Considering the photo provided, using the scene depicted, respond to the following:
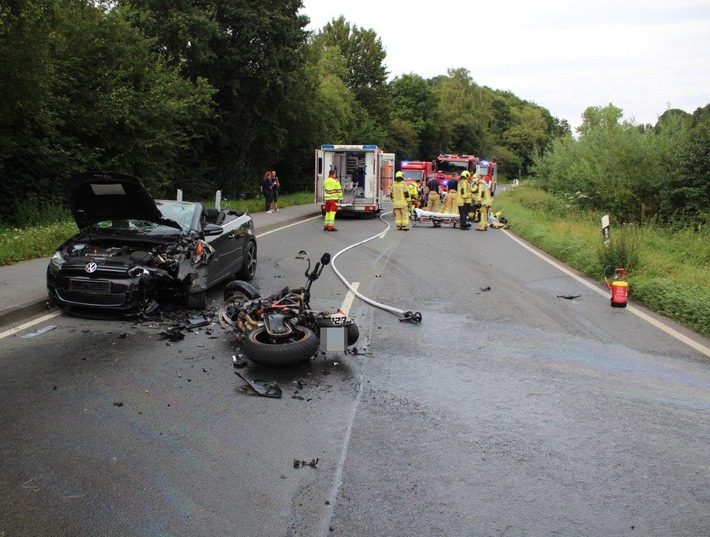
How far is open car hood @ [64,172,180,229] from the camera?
8227 millimetres

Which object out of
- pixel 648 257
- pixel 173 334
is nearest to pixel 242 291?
pixel 173 334

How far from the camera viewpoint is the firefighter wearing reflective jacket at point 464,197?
21.9m

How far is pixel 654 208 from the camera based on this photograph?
22.3m

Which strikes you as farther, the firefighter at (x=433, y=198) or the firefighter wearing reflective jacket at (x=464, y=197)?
the firefighter at (x=433, y=198)

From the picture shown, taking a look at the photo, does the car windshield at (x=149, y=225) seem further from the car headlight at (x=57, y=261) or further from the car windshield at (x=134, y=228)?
the car headlight at (x=57, y=261)

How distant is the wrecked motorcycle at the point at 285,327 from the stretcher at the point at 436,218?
56.9 feet

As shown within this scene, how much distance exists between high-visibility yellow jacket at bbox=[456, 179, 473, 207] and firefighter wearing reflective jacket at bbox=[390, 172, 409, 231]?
6.61 feet

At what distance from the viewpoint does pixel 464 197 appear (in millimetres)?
22469

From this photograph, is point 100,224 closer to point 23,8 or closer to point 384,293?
point 384,293

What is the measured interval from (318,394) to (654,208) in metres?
20.2

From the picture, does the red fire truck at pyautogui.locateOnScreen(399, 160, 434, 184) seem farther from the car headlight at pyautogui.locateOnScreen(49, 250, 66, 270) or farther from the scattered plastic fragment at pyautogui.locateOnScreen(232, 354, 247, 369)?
the scattered plastic fragment at pyautogui.locateOnScreen(232, 354, 247, 369)

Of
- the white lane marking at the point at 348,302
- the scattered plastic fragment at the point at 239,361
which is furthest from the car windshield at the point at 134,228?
the scattered plastic fragment at the point at 239,361

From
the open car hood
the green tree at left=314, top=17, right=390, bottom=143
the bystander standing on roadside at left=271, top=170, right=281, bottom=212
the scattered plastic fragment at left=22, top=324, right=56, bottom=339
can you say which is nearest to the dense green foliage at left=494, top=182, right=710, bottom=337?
the open car hood

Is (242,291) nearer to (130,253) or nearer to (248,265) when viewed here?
(130,253)
